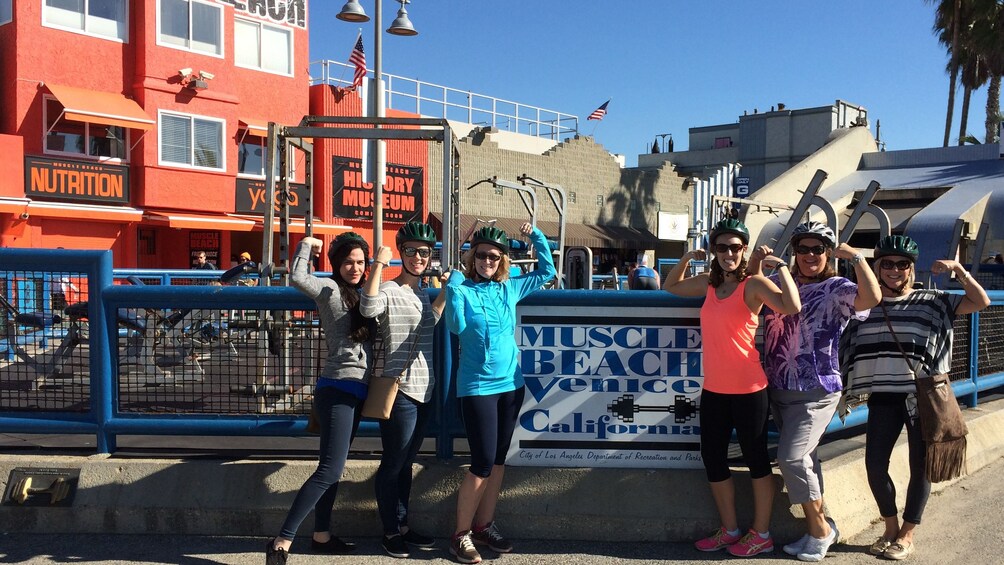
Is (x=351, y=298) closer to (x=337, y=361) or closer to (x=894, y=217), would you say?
(x=337, y=361)

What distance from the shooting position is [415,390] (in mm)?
4531

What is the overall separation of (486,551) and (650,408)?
1257 mm

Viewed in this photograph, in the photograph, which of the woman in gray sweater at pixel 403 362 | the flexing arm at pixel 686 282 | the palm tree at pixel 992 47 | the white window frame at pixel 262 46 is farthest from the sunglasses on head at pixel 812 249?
the palm tree at pixel 992 47

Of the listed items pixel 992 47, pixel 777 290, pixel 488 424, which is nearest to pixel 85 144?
pixel 488 424

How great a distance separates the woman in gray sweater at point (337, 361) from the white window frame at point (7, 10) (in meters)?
19.8

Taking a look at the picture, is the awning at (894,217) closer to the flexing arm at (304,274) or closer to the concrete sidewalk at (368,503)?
the concrete sidewalk at (368,503)

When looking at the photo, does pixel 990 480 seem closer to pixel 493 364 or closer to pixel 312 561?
pixel 493 364

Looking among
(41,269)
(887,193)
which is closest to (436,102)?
(887,193)

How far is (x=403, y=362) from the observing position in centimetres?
448

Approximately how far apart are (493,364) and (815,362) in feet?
5.55

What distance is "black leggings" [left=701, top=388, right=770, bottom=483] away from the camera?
4.48 metres

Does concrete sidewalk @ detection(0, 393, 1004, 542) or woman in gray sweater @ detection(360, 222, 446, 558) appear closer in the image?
woman in gray sweater @ detection(360, 222, 446, 558)

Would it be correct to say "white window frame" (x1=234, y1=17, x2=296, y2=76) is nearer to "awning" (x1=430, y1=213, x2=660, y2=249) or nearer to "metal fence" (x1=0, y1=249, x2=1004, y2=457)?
"awning" (x1=430, y1=213, x2=660, y2=249)

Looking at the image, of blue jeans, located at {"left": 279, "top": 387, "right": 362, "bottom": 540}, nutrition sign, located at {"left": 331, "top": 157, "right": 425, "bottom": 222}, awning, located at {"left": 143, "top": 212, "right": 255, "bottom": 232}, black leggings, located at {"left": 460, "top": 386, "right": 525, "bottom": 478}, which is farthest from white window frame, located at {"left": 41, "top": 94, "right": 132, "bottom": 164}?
black leggings, located at {"left": 460, "top": 386, "right": 525, "bottom": 478}
